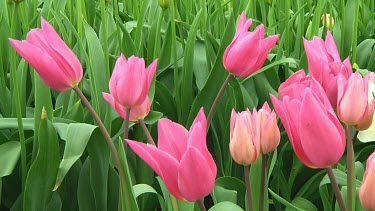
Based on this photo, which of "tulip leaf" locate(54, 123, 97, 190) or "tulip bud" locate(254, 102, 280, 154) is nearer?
"tulip bud" locate(254, 102, 280, 154)

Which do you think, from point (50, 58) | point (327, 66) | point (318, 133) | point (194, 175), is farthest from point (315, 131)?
point (50, 58)

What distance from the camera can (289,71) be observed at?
1.51 meters

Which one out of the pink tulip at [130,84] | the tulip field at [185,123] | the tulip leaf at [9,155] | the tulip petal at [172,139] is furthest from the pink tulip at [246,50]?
the tulip leaf at [9,155]

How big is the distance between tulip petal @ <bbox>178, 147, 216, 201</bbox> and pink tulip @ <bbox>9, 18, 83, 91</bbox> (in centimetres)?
27

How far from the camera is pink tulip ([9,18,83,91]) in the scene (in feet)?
2.56

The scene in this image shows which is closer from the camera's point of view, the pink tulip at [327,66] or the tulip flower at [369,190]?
the tulip flower at [369,190]

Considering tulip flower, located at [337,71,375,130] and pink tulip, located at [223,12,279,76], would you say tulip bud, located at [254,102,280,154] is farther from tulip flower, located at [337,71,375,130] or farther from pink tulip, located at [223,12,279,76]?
pink tulip, located at [223,12,279,76]

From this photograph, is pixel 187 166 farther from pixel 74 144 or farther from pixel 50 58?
pixel 74 144

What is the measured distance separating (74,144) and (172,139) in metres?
0.43

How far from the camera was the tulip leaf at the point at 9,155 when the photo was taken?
3.53 feet

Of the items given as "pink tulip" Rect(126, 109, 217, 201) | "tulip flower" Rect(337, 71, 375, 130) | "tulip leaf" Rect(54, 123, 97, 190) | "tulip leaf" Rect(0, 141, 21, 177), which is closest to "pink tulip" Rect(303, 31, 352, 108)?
"tulip flower" Rect(337, 71, 375, 130)

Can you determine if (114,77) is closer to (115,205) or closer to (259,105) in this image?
(115,205)

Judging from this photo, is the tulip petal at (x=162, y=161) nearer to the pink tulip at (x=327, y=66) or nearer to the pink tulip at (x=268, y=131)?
the pink tulip at (x=268, y=131)

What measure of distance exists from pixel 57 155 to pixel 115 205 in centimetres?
18
